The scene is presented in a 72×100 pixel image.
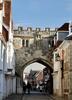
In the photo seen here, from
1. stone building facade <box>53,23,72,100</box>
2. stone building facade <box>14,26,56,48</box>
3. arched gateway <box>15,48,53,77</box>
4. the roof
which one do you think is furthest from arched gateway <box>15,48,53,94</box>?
stone building facade <box>53,23,72,100</box>

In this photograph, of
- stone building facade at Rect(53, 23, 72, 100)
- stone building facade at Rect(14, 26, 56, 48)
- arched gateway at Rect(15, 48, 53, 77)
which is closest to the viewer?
stone building facade at Rect(53, 23, 72, 100)

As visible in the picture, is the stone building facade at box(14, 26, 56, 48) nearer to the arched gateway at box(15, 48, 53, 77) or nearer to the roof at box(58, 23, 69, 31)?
the arched gateway at box(15, 48, 53, 77)

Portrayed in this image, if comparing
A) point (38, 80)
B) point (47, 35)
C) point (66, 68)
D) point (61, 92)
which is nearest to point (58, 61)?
point (61, 92)

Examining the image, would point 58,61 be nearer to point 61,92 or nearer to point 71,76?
point 61,92

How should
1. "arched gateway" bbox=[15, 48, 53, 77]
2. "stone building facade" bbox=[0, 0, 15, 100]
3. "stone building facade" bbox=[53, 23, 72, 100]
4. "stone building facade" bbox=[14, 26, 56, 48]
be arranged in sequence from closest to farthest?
"stone building facade" bbox=[0, 0, 15, 100] < "stone building facade" bbox=[53, 23, 72, 100] < "arched gateway" bbox=[15, 48, 53, 77] < "stone building facade" bbox=[14, 26, 56, 48]

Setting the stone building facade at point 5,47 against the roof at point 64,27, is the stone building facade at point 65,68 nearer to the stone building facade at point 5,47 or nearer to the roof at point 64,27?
the roof at point 64,27

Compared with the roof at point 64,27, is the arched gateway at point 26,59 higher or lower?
lower

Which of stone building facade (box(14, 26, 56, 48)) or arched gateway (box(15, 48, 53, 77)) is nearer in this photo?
arched gateway (box(15, 48, 53, 77))

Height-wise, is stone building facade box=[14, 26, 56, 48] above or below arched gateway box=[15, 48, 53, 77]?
above

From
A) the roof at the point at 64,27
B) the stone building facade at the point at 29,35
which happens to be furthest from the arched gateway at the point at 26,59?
the roof at the point at 64,27

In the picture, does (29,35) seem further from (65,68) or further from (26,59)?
(65,68)

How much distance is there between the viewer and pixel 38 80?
144m

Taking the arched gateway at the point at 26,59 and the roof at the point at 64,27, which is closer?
the roof at the point at 64,27

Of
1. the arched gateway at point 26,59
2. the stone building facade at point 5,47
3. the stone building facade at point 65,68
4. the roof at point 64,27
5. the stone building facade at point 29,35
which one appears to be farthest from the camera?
the stone building facade at point 29,35
